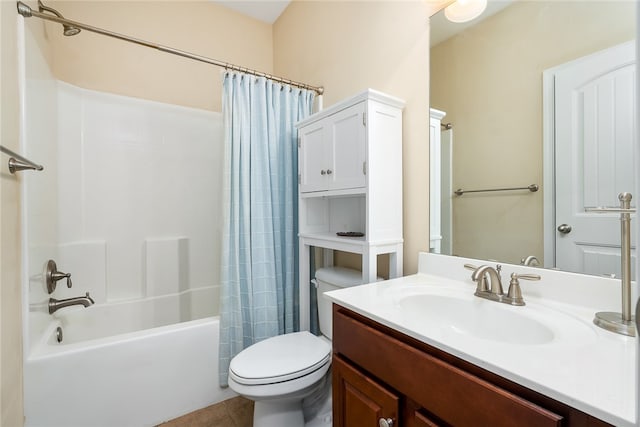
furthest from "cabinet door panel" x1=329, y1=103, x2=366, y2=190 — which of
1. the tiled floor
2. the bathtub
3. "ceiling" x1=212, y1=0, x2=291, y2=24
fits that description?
"ceiling" x1=212, y1=0, x2=291, y2=24

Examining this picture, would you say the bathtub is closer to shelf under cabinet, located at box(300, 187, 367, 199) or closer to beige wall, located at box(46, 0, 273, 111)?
shelf under cabinet, located at box(300, 187, 367, 199)

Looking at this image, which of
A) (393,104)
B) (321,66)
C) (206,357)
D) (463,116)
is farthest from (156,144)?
(463,116)

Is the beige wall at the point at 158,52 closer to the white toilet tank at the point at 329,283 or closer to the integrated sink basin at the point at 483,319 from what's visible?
the white toilet tank at the point at 329,283

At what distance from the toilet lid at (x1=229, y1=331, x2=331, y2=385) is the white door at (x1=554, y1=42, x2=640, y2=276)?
0.99 m

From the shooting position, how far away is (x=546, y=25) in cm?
96

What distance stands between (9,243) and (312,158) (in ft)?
4.37

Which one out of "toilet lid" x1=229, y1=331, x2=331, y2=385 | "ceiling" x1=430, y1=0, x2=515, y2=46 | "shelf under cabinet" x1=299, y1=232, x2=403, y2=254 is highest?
"ceiling" x1=430, y1=0, x2=515, y2=46

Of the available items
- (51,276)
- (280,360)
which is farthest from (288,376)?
(51,276)

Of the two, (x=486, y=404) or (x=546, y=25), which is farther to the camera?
(x=546, y=25)

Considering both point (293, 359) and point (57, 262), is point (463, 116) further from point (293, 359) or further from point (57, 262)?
point (57, 262)

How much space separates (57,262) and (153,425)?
3.76 feet

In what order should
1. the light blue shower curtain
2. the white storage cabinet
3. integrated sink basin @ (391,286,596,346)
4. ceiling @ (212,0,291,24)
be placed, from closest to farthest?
1. integrated sink basin @ (391,286,596,346)
2. the white storage cabinet
3. the light blue shower curtain
4. ceiling @ (212,0,291,24)

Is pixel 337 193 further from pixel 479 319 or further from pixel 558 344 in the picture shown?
pixel 558 344

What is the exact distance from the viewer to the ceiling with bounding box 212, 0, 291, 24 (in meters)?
2.33
